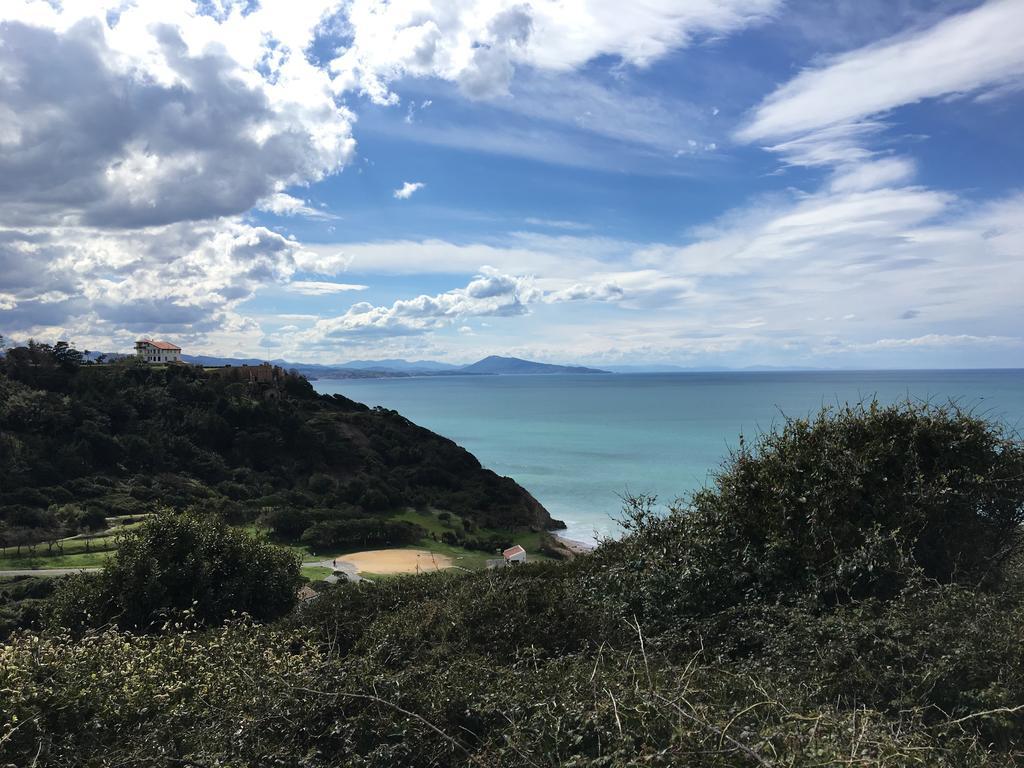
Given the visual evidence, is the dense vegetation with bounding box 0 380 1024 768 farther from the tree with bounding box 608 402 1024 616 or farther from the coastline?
the coastline

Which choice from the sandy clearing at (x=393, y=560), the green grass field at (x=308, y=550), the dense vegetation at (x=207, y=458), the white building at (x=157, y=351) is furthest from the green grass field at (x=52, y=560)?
the white building at (x=157, y=351)

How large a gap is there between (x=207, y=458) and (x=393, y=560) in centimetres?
3069

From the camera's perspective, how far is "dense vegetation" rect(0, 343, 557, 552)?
42156mm

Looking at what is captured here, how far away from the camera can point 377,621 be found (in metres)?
8.30

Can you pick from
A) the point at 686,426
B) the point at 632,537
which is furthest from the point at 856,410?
the point at 686,426

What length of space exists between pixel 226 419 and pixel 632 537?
6188 cm

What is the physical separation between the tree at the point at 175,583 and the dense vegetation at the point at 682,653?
1.80 metres

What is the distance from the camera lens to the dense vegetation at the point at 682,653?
12.9 ft

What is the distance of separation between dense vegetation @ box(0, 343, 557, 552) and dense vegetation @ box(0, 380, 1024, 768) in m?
33.4

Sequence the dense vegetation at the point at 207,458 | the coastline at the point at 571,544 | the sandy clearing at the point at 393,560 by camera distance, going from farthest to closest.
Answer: the dense vegetation at the point at 207,458
the coastline at the point at 571,544
the sandy clearing at the point at 393,560

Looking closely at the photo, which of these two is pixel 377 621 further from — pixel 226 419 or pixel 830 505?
pixel 226 419

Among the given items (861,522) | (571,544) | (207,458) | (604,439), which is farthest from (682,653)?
(604,439)

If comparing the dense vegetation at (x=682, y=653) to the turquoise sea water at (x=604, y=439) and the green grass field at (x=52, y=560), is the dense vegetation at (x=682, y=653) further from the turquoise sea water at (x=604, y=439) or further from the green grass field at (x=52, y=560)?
the green grass field at (x=52, y=560)

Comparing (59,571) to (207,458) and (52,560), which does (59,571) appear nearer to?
(52,560)
